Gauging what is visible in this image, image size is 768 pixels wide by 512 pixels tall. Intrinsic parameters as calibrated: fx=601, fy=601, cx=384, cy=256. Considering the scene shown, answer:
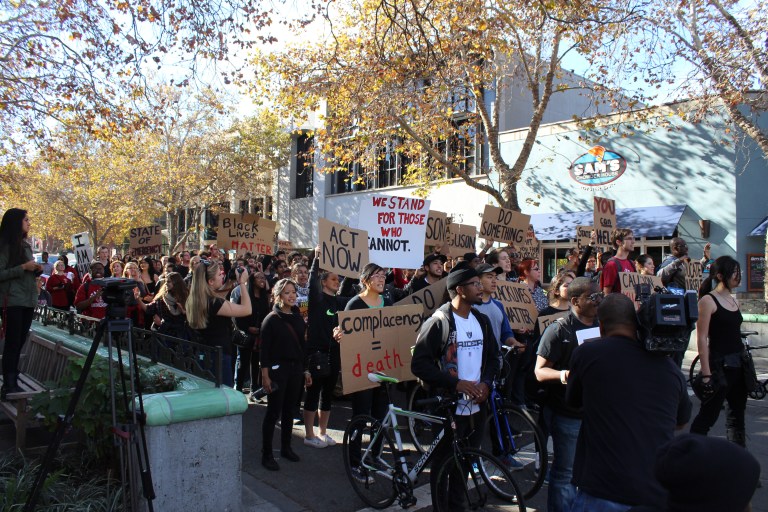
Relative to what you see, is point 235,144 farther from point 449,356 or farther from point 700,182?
point 449,356

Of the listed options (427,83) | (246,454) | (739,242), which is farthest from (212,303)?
(739,242)

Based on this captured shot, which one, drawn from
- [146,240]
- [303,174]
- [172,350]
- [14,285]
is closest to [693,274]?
[172,350]

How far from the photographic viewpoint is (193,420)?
4156 millimetres

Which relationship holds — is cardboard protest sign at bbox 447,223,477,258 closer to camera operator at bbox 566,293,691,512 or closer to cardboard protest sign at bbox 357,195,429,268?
cardboard protest sign at bbox 357,195,429,268

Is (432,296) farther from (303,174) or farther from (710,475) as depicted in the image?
(303,174)

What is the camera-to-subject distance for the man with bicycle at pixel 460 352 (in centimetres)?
426

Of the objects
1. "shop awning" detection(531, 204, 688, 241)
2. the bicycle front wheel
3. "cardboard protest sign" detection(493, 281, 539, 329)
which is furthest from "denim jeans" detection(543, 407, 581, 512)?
"shop awning" detection(531, 204, 688, 241)

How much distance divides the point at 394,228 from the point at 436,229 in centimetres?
211

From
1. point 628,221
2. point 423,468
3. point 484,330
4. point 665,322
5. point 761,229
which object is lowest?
point 423,468

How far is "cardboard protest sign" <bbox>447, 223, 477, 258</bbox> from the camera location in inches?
402

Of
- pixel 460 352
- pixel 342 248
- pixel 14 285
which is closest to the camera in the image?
pixel 460 352

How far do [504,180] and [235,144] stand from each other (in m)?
17.8

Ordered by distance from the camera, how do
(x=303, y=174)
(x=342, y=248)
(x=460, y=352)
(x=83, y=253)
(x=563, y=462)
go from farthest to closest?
(x=303, y=174)
(x=83, y=253)
(x=342, y=248)
(x=460, y=352)
(x=563, y=462)

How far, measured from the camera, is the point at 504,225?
10656 millimetres
